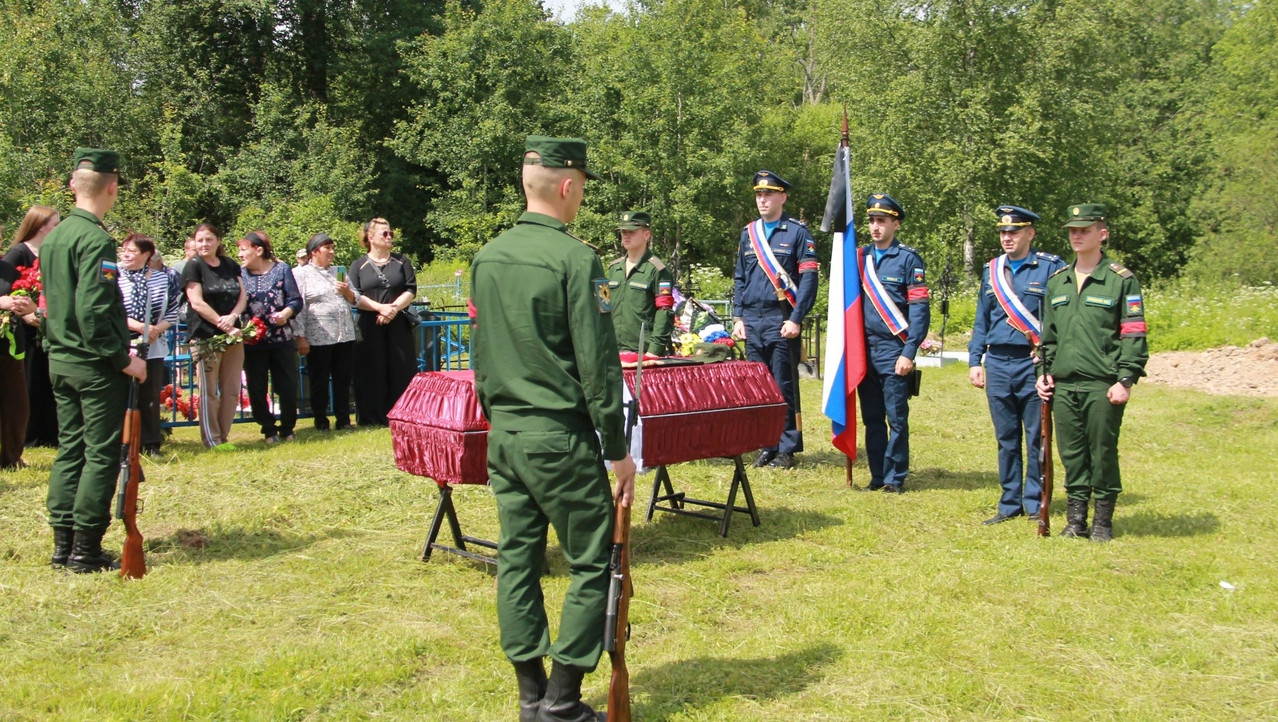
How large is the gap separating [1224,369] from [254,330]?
13.6m

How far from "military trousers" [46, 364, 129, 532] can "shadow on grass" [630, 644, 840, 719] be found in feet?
10.1

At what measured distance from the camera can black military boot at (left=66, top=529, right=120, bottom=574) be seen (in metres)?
5.58

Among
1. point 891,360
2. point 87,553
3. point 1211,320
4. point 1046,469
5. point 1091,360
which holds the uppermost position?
point 1091,360

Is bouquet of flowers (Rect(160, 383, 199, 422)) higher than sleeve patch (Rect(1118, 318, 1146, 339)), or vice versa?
sleeve patch (Rect(1118, 318, 1146, 339))

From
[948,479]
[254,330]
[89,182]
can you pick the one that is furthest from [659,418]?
[254,330]

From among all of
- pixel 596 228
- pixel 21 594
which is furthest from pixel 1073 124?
pixel 21 594

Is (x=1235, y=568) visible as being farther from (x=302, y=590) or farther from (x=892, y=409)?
(x=302, y=590)

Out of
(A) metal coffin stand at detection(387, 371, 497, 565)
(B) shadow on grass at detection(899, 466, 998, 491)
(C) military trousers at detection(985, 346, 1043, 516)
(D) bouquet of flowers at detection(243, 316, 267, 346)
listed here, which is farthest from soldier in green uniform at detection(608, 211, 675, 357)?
(D) bouquet of flowers at detection(243, 316, 267, 346)

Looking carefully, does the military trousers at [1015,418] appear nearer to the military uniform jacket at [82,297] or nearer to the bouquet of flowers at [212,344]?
the military uniform jacket at [82,297]

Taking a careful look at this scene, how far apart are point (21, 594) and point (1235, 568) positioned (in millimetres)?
6491

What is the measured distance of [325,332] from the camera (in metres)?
9.88

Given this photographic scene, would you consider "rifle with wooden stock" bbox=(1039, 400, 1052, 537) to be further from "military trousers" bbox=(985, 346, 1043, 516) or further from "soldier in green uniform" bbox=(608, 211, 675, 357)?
"soldier in green uniform" bbox=(608, 211, 675, 357)

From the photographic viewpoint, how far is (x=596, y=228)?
3416 centimetres

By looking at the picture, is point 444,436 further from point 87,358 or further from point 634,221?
point 634,221
